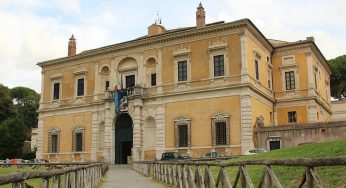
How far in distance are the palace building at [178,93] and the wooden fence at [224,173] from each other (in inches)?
535

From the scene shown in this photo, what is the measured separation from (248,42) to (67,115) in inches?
804

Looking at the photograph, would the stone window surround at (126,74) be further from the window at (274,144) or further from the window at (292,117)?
the window at (292,117)

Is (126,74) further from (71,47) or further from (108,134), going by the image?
(71,47)

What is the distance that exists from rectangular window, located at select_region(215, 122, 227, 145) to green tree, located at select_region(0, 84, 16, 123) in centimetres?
4058

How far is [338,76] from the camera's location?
210ft

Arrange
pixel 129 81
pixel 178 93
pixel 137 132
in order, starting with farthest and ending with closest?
pixel 129 81
pixel 137 132
pixel 178 93

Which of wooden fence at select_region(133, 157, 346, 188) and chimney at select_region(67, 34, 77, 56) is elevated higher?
chimney at select_region(67, 34, 77, 56)

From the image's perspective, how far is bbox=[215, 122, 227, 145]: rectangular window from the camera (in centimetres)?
3469

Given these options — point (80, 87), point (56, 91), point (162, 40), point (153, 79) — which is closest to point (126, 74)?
point (153, 79)

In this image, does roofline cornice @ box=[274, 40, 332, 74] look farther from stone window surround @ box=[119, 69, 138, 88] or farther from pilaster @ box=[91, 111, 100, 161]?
pilaster @ box=[91, 111, 100, 161]

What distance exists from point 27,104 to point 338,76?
5365cm

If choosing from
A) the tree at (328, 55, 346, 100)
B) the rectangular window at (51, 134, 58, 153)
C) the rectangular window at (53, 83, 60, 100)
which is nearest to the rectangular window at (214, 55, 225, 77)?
the rectangular window at (53, 83, 60, 100)

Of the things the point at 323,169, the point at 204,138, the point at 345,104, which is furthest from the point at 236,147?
the point at 345,104

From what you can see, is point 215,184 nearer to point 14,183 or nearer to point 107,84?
point 14,183
